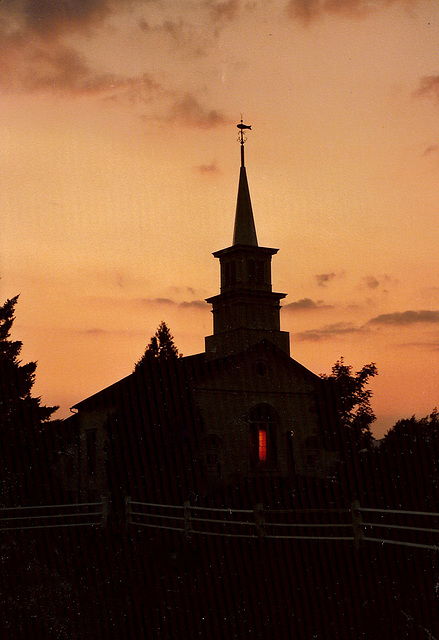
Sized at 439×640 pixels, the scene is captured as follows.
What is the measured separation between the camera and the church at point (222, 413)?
98.8 ft

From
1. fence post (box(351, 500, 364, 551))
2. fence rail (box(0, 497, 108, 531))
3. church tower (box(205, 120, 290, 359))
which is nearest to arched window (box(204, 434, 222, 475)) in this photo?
fence rail (box(0, 497, 108, 531))

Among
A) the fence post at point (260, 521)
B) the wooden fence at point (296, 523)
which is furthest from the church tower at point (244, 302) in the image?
the fence post at point (260, 521)

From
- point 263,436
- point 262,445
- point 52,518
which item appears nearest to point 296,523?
point 52,518

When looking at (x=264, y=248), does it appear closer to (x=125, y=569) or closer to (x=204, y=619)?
(x=125, y=569)

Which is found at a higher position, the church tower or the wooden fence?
the church tower

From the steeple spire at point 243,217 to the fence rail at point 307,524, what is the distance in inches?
853

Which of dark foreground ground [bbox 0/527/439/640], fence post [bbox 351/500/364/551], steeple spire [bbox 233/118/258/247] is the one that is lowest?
dark foreground ground [bbox 0/527/439/640]

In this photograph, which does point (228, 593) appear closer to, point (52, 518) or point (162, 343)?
point (52, 518)

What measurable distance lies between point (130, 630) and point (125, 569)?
4653mm

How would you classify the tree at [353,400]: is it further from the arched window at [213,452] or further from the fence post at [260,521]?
the fence post at [260,521]

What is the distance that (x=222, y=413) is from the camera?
125 feet

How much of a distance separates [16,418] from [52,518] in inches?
478

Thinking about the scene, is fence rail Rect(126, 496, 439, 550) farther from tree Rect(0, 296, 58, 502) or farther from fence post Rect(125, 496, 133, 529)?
tree Rect(0, 296, 58, 502)

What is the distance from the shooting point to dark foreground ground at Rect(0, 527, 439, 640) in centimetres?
1342
